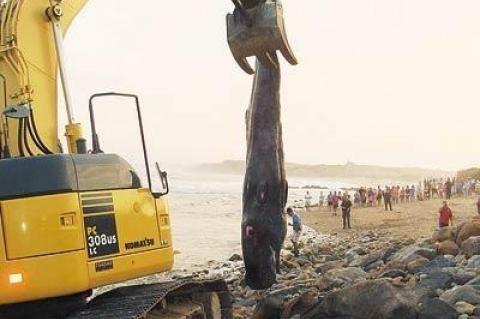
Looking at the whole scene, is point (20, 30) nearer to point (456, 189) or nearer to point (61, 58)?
point (61, 58)

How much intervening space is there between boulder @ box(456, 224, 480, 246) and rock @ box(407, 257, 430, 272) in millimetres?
1316

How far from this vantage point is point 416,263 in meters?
10.9

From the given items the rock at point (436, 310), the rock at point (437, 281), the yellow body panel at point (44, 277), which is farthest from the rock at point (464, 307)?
the yellow body panel at point (44, 277)

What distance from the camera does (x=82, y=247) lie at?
5316 mm

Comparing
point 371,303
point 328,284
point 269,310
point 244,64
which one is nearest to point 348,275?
point 328,284

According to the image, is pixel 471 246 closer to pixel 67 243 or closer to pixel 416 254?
pixel 416 254

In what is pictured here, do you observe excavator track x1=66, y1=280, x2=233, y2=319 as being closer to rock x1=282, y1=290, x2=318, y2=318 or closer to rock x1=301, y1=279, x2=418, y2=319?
rock x1=301, y1=279, x2=418, y2=319

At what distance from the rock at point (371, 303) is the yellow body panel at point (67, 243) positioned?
3235 mm

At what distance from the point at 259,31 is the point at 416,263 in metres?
6.87

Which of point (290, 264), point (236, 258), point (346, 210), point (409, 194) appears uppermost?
point (346, 210)

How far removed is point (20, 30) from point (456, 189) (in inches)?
1699

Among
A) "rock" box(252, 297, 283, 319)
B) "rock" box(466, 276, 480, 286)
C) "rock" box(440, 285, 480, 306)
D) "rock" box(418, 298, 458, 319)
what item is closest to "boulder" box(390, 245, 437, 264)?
"rock" box(466, 276, 480, 286)

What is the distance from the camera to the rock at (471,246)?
10914 mm

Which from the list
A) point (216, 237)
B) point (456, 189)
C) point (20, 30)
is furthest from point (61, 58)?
point (456, 189)
